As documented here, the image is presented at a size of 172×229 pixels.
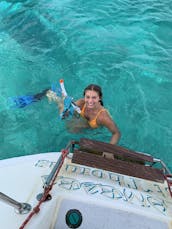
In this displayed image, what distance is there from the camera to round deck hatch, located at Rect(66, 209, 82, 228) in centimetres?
205

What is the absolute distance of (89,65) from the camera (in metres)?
6.39

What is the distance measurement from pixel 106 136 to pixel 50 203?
2.69 m

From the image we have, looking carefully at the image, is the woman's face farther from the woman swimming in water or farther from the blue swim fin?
the blue swim fin

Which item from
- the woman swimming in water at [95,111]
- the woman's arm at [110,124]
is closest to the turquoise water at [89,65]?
the woman swimming in water at [95,111]

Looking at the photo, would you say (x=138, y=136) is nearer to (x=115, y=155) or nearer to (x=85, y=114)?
A: (x=85, y=114)

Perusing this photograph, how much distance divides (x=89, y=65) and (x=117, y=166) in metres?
3.72

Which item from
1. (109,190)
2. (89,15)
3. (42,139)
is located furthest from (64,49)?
(109,190)

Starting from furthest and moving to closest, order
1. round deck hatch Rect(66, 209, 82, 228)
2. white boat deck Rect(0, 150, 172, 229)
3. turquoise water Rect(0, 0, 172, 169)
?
turquoise water Rect(0, 0, 172, 169) → white boat deck Rect(0, 150, 172, 229) → round deck hatch Rect(66, 209, 82, 228)

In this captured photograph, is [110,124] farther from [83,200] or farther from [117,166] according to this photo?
[83,200]

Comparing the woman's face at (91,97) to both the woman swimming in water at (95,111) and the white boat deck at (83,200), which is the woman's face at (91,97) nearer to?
the woman swimming in water at (95,111)

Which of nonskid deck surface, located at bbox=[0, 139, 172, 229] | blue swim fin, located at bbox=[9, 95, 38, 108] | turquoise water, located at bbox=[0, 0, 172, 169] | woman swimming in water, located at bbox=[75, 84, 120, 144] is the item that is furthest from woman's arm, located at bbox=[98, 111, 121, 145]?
nonskid deck surface, located at bbox=[0, 139, 172, 229]

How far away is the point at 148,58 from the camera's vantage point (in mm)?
6742

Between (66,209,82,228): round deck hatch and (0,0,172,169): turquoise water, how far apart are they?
8.73 feet

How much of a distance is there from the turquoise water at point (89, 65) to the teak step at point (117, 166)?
181 centimetres
